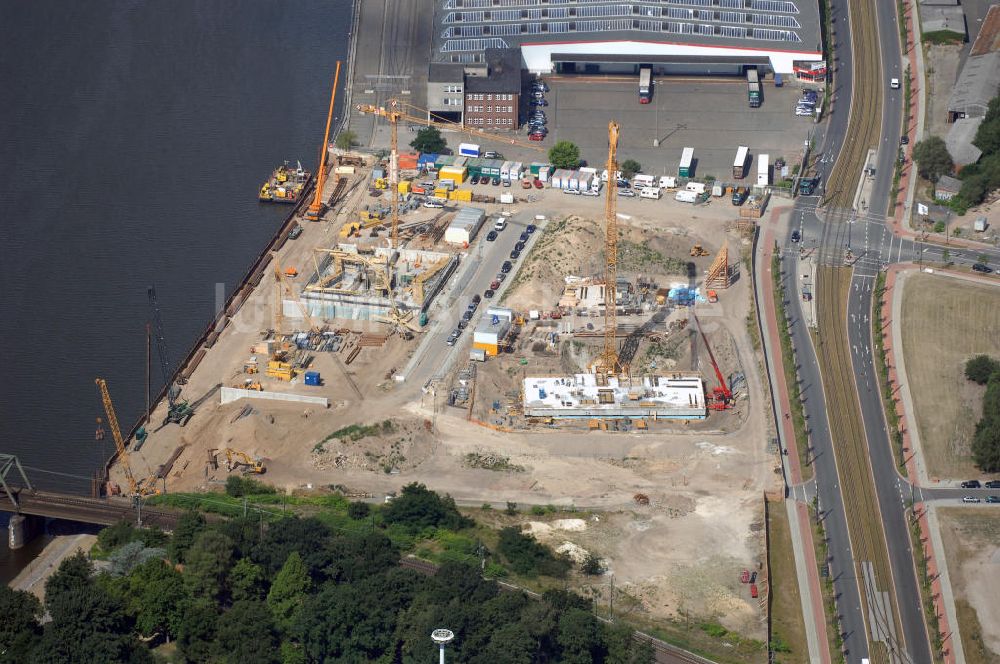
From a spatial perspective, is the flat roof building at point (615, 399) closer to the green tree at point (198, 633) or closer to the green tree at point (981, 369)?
the green tree at point (981, 369)

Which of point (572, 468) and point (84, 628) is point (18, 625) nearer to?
point (84, 628)

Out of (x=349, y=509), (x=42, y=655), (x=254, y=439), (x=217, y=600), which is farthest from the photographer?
(x=254, y=439)

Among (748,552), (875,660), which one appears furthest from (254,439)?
(875,660)

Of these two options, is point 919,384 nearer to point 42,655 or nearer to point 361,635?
point 361,635

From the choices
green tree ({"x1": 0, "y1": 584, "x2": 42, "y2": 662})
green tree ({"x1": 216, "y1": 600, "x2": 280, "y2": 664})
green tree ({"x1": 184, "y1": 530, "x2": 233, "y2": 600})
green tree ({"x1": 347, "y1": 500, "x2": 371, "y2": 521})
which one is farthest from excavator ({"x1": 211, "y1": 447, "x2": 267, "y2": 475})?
green tree ({"x1": 0, "y1": 584, "x2": 42, "y2": 662})

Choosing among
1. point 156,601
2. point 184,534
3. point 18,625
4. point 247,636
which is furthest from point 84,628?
point 184,534

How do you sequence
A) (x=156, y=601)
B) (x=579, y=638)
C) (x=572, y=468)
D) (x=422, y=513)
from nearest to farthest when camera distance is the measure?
1. (x=579, y=638)
2. (x=156, y=601)
3. (x=422, y=513)
4. (x=572, y=468)
